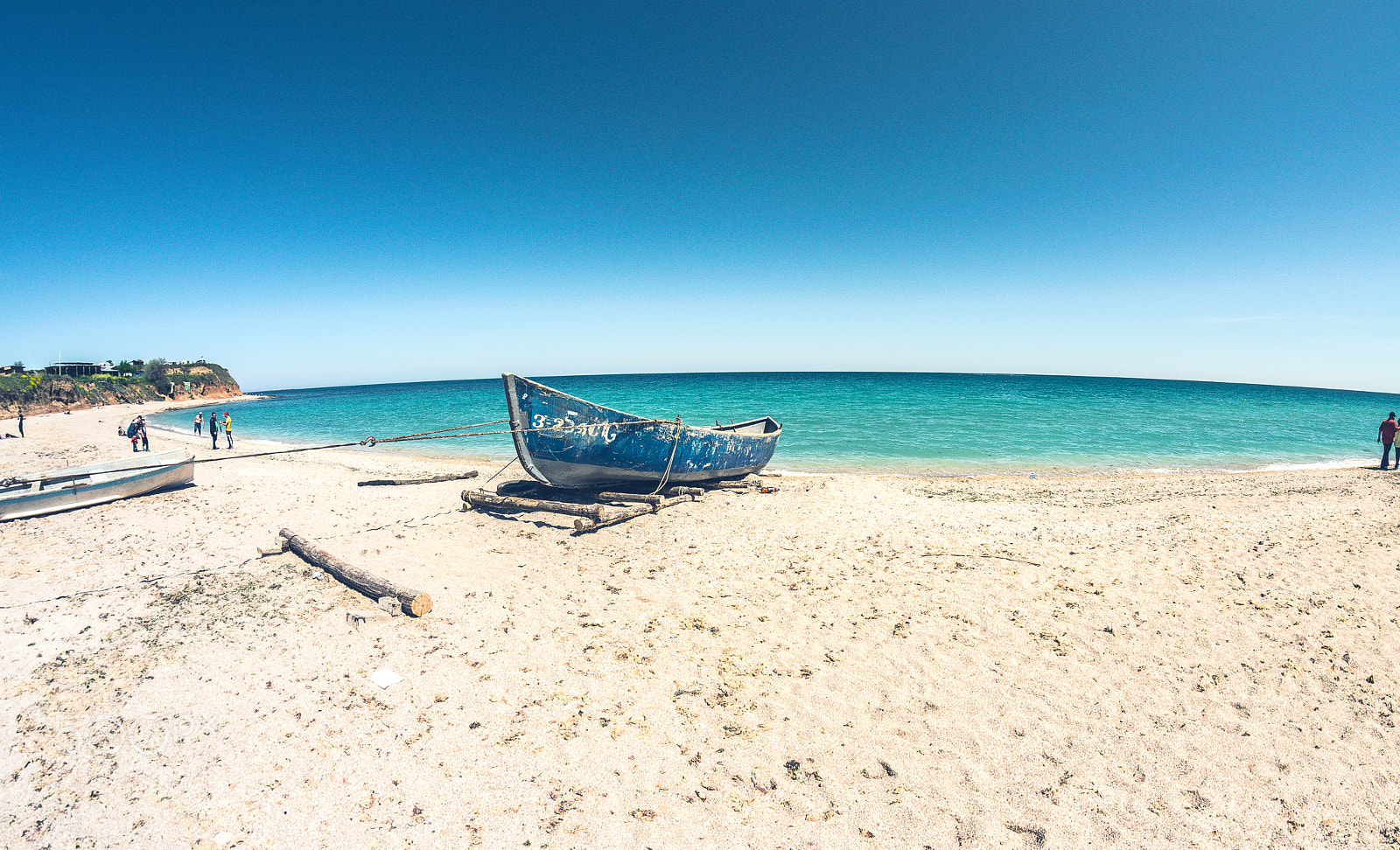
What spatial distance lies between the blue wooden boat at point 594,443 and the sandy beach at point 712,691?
1488 millimetres

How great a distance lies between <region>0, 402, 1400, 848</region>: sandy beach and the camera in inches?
133

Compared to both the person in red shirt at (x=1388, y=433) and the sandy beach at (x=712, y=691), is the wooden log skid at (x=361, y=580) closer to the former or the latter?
the sandy beach at (x=712, y=691)

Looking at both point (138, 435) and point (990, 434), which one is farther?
point (990, 434)

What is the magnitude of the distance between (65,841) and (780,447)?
19499mm

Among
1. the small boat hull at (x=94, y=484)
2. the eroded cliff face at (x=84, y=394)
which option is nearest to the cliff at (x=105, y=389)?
the eroded cliff face at (x=84, y=394)

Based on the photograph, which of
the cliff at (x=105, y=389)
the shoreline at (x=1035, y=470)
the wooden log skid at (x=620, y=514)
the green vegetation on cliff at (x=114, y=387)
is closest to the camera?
the wooden log skid at (x=620, y=514)

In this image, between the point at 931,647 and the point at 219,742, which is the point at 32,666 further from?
the point at 931,647

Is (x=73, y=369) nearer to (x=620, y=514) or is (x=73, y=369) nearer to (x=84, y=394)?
(x=84, y=394)

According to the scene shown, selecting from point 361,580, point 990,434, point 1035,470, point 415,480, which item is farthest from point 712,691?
point 990,434

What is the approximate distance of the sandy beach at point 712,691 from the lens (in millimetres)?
3375

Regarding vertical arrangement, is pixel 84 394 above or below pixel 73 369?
below

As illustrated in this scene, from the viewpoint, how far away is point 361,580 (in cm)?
638

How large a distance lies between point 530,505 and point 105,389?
65.7 m

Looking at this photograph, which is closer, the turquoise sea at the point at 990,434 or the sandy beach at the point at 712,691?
the sandy beach at the point at 712,691
